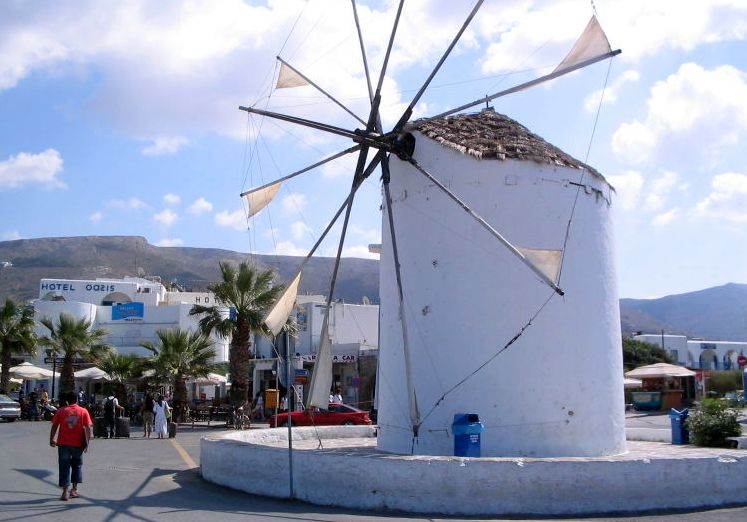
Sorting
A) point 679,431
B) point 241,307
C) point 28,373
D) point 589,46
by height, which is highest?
point 589,46

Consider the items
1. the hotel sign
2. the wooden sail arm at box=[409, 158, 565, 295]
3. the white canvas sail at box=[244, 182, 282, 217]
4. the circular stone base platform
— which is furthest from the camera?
the hotel sign

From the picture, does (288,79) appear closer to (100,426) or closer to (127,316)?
(100,426)

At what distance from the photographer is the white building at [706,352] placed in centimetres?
9306

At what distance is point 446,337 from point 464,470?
4.11 meters

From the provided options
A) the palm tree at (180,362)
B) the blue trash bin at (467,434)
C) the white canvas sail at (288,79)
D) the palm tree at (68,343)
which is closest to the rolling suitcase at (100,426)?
the palm tree at (180,362)

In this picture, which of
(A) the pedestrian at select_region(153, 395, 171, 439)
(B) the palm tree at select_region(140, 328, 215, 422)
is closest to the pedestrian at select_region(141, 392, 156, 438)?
(A) the pedestrian at select_region(153, 395, 171, 439)

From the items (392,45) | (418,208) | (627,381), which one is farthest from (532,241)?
(627,381)

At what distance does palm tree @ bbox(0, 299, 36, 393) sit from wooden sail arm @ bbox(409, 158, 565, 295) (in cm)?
3485

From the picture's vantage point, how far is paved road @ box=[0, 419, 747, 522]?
1027cm

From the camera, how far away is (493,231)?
1280 cm

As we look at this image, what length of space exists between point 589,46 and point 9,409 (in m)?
33.3

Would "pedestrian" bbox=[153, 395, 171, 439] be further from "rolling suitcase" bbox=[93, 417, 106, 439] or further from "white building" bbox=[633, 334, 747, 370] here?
"white building" bbox=[633, 334, 747, 370]

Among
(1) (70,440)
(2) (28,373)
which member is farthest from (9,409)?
(1) (70,440)

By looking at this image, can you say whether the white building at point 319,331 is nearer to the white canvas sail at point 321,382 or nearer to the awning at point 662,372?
the awning at point 662,372
